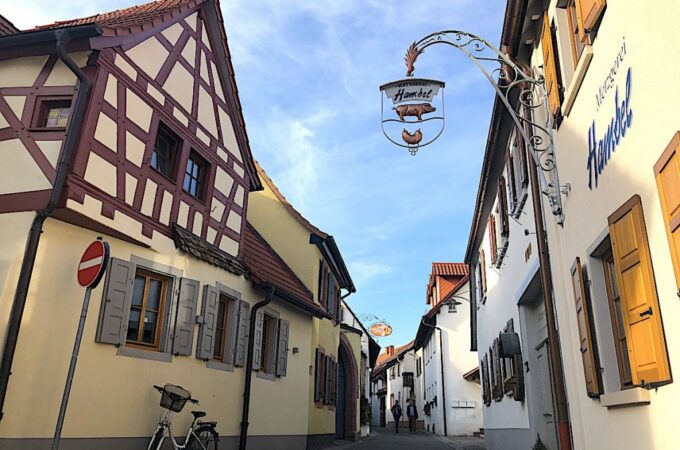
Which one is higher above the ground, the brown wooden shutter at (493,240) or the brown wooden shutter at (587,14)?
the brown wooden shutter at (493,240)

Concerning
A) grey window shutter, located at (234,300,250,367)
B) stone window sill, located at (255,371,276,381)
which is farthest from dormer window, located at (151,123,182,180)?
stone window sill, located at (255,371,276,381)

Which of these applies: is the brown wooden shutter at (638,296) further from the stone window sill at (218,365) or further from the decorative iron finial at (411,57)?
the stone window sill at (218,365)

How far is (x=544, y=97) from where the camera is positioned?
716 centimetres

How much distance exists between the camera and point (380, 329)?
103 ft

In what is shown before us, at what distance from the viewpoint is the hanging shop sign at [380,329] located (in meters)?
31.2

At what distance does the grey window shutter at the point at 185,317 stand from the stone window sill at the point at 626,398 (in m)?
6.24

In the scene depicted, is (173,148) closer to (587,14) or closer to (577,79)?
(577,79)

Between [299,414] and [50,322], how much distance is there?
27.0 feet

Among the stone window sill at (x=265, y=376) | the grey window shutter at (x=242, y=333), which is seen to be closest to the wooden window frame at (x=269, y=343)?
the stone window sill at (x=265, y=376)

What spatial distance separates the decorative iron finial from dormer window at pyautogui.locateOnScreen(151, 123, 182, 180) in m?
4.53

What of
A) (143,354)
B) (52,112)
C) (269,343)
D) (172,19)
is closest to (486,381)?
(269,343)

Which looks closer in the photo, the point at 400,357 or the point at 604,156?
the point at 604,156

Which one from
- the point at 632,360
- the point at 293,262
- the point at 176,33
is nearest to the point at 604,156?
the point at 632,360

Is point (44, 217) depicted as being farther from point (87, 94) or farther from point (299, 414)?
point (299, 414)
